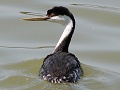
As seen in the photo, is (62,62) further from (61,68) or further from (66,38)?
(66,38)

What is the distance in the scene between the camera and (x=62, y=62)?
9812 mm

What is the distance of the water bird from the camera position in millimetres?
9547

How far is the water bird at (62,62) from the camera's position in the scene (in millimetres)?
9547

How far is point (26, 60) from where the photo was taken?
10992 mm

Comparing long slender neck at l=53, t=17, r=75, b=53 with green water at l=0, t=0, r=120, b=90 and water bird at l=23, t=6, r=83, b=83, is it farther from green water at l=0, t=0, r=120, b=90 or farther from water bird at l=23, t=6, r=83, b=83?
green water at l=0, t=0, r=120, b=90

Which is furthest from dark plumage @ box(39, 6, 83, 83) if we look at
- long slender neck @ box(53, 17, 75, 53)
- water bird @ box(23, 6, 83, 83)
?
long slender neck @ box(53, 17, 75, 53)

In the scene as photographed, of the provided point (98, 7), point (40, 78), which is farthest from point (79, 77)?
point (98, 7)

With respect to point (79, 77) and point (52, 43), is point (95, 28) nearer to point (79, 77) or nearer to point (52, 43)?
point (52, 43)

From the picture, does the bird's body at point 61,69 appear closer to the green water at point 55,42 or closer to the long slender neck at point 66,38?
the green water at point 55,42

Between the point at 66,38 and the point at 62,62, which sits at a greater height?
the point at 66,38

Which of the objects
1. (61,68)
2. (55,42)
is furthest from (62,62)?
(55,42)

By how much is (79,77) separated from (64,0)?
14.2 feet

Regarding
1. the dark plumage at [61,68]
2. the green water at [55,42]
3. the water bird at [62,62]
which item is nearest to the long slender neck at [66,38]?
the water bird at [62,62]

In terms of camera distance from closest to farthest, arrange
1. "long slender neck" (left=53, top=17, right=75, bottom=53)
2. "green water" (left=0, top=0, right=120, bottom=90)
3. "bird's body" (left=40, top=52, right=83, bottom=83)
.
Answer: "bird's body" (left=40, top=52, right=83, bottom=83) < "green water" (left=0, top=0, right=120, bottom=90) < "long slender neck" (left=53, top=17, right=75, bottom=53)
